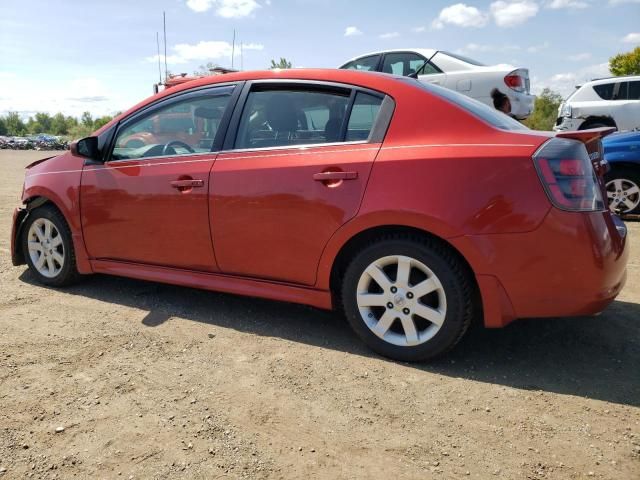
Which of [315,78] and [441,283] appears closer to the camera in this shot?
[441,283]

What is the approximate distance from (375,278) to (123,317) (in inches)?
72.9

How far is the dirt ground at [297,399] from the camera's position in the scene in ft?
6.91

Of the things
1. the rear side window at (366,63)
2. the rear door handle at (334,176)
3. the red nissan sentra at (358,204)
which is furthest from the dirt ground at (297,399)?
the rear side window at (366,63)

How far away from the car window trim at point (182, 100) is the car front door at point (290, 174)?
78 millimetres

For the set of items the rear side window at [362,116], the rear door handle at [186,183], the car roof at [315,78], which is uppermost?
the car roof at [315,78]

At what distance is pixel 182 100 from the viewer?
3699 mm

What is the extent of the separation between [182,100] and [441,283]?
2.21m

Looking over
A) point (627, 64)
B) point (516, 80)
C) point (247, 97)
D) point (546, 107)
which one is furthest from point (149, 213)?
point (627, 64)

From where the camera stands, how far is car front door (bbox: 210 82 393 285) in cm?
296

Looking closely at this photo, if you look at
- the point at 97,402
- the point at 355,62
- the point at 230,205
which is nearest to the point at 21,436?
the point at 97,402

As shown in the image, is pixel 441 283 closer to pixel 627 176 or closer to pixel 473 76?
pixel 627 176

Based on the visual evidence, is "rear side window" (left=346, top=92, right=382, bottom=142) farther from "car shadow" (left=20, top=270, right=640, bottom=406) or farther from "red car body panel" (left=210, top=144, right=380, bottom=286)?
"car shadow" (left=20, top=270, right=640, bottom=406)

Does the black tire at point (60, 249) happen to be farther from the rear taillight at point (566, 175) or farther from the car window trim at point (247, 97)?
the rear taillight at point (566, 175)

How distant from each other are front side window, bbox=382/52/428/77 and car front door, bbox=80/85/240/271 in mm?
5106
